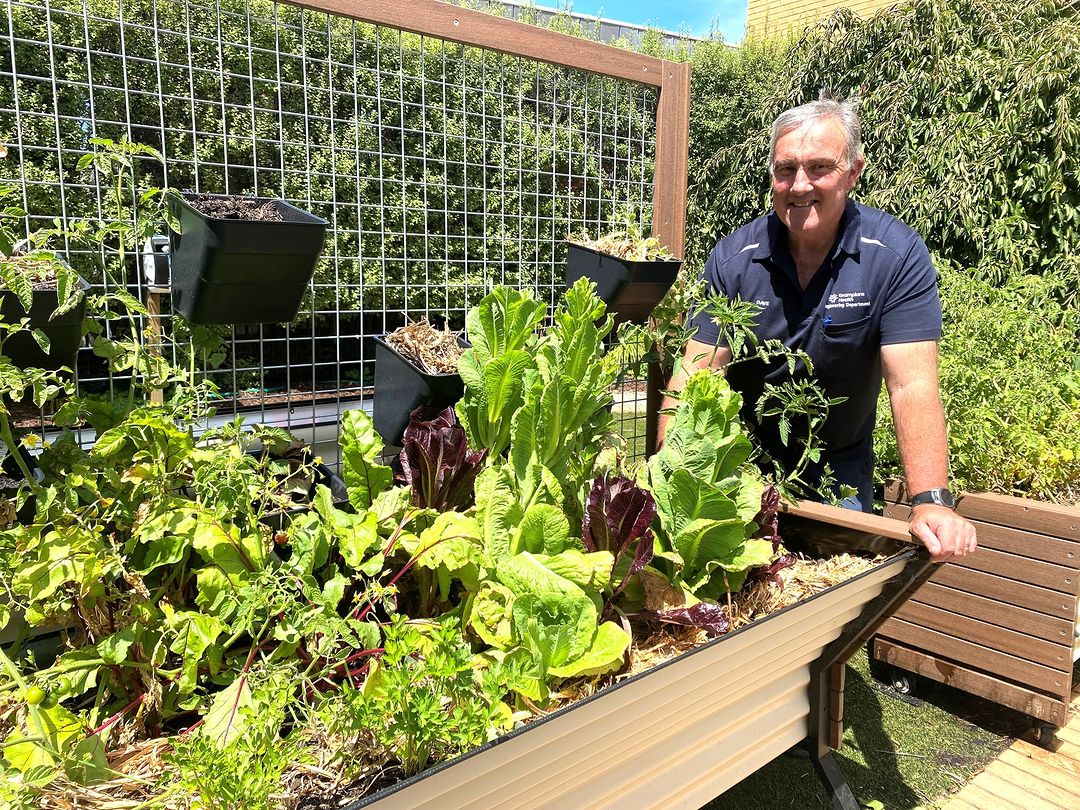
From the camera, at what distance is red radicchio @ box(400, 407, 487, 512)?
1390 millimetres

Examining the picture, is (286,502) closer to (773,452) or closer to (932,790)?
(773,452)

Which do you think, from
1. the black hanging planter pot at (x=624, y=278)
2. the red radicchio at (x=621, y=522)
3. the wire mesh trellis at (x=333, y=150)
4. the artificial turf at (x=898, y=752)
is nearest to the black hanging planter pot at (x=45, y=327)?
the wire mesh trellis at (x=333, y=150)

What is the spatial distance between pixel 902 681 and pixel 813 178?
6.55 ft

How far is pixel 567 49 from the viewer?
2043mm

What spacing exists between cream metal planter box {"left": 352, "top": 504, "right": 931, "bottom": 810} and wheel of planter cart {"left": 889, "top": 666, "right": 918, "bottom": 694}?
4.81 ft

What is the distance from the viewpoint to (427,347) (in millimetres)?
1630

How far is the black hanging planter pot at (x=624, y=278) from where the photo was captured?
1893 mm

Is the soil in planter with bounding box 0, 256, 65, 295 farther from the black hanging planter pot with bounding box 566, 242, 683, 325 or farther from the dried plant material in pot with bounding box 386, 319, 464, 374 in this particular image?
the black hanging planter pot with bounding box 566, 242, 683, 325

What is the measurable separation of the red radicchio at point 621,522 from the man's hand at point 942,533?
570mm

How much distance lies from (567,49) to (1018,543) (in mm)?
2178

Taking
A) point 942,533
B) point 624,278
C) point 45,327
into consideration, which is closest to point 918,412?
point 942,533

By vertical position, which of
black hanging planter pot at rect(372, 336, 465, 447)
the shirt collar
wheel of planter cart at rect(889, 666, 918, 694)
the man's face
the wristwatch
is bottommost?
wheel of planter cart at rect(889, 666, 918, 694)

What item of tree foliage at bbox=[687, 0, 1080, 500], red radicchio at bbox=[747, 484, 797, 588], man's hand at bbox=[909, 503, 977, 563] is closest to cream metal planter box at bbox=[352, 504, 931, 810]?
man's hand at bbox=[909, 503, 977, 563]

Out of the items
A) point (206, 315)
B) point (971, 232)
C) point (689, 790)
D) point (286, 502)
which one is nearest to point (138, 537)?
point (286, 502)
